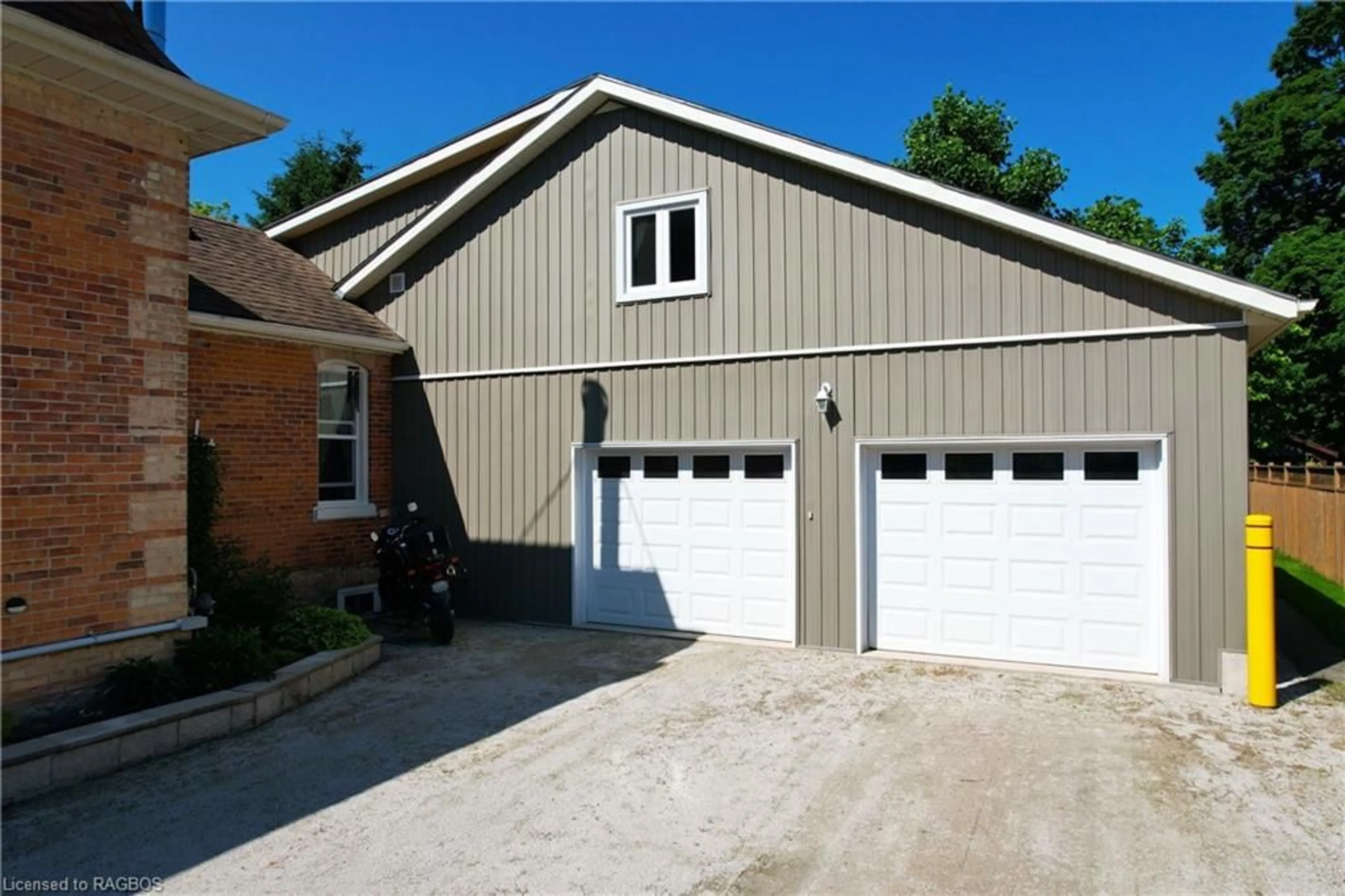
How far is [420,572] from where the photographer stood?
361 inches

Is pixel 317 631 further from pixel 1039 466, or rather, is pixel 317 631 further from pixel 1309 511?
pixel 1309 511

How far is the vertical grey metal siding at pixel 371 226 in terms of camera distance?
41.8ft

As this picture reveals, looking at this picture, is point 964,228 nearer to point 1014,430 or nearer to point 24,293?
point 1014,430

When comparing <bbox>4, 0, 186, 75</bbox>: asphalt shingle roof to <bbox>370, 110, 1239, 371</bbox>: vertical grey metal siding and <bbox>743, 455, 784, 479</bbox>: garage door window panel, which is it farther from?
<bbox>743, 455, 784, 479</bbox>: garage door window panel

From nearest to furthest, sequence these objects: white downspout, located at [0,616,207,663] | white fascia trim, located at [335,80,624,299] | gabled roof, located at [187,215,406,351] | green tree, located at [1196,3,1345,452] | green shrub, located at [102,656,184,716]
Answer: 1. white downspout, located at [0,616,207,663]
2. green shrub, located at [102,656,184,716]
3. gabled roof, located at [187,215,406,351]
4. white fascia trim, located at [335,80,624,299]
5. green tree, located at [1196,3,1345,452]

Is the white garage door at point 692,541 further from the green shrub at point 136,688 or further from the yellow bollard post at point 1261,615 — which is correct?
the green shrub at point 136,688

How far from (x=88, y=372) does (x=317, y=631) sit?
118 inches

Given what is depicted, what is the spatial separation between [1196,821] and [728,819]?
255 centimetres

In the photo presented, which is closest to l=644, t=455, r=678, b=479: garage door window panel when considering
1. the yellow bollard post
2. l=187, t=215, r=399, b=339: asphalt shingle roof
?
l=187, t=215, r=399, b=339: asphalt shingle roof

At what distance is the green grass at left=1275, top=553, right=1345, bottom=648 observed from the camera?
9742 millimetres

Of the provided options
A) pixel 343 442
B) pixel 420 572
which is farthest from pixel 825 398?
pixel 343 442

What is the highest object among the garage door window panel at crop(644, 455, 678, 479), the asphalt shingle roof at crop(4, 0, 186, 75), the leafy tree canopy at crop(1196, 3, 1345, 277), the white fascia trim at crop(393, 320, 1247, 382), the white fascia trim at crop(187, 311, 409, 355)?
the leafy tree canopy at crop(1196, 3, 1345, 277)

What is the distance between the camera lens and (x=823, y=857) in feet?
13.8

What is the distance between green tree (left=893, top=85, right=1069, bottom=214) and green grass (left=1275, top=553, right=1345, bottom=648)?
12019 millimetres
